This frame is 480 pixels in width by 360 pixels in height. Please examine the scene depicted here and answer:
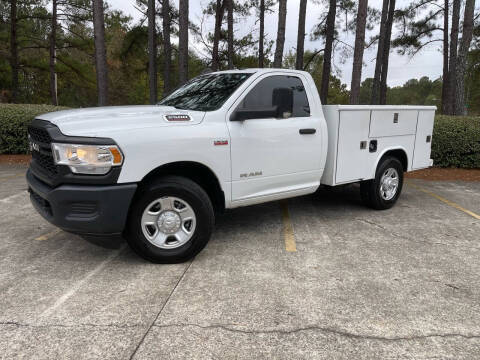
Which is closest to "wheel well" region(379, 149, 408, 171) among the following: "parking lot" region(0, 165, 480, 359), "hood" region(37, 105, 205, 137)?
"parking lot" region(0, 165, 480, 359)

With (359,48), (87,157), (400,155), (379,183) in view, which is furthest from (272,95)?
(359,48)

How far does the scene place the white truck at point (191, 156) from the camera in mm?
3283

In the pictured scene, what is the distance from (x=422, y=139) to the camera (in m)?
6.18

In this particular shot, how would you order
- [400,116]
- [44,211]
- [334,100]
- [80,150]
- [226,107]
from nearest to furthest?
[80,150]
[44,211]
[226,107]
[400,116]
[334,100]

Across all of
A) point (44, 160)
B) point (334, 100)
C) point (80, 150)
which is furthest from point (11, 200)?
point (334, 100)

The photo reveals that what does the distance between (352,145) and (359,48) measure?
7579mm

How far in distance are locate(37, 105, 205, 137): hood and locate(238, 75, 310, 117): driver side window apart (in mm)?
652

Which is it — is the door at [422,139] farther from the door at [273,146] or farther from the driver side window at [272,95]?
the driver side window at [272,95]

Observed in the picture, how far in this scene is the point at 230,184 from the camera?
4051 mm

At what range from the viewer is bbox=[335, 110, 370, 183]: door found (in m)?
5.00

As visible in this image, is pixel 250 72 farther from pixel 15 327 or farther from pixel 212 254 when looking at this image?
pixel 15 327

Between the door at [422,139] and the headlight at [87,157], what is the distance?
194 inches

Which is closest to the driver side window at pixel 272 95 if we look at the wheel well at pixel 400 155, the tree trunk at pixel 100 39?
the wheel well at pixel 400 155

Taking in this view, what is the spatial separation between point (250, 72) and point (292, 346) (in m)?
3.13
